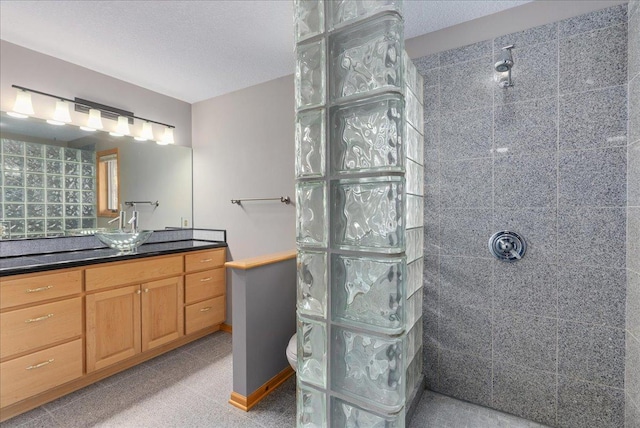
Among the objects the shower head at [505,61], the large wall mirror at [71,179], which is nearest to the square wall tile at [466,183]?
the shower head at [505,61]

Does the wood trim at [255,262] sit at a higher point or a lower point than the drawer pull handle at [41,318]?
higher

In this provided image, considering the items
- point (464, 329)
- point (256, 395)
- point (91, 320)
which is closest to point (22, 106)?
point (91, 320)

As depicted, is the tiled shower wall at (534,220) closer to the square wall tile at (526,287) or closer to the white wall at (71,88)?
the square wall tile at (526,287)

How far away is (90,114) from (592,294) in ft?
12.3

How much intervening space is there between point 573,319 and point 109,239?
3172mm

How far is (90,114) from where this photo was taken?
2.48 m

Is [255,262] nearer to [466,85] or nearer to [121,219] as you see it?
[121,219]

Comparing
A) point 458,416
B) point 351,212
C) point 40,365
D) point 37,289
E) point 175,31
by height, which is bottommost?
point 458,416

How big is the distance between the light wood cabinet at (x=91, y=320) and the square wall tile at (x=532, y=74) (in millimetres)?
2788

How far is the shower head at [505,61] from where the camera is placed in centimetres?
163

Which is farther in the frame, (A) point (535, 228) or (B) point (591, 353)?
(A) point (535, 228)

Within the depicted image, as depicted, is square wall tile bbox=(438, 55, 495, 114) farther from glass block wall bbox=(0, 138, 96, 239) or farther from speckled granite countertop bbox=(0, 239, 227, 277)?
glass block wall bbox=(0, 138, 96, 239)

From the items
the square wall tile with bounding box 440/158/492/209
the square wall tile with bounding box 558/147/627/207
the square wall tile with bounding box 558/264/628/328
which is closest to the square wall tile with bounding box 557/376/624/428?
the square wall tile with bounding box 558/264/628/328

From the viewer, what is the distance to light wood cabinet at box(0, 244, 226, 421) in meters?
1.73
